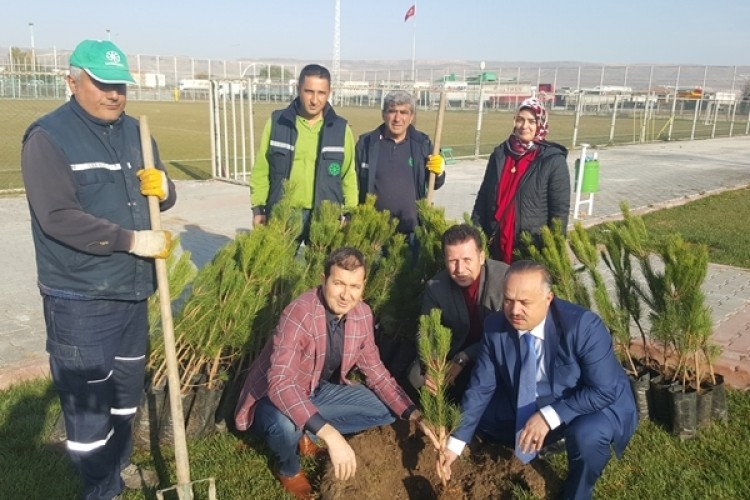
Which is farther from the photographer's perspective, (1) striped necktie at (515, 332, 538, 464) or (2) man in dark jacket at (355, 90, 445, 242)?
(2) man in dark jacket at (355, 90, 445, 242)

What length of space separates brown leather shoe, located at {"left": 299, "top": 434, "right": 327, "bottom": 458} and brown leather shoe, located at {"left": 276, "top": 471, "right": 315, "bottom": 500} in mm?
283

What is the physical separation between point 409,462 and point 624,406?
3.36 ft

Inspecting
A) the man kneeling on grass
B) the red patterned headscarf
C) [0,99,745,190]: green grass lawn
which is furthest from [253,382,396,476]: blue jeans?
[0,99,745,190]: green grass lawn

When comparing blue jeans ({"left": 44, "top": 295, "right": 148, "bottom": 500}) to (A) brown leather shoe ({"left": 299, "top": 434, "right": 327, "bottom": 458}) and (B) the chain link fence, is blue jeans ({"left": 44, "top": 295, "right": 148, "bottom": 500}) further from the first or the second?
(B) the chain link fence

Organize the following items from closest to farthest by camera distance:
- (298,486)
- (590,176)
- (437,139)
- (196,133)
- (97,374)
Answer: (97,374), (298,486), (437,139), (590,176), (196,133)

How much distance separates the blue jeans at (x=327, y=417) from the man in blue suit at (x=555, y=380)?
55cm

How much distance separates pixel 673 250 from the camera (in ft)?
11.5

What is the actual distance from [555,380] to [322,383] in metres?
1.16

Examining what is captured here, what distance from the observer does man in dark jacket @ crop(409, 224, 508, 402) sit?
3402mm

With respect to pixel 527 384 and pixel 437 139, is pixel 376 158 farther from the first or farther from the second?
pixel 527 384

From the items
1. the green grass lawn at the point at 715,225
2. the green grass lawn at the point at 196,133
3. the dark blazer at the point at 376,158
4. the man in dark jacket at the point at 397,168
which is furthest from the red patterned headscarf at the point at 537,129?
the green grass lawn at the point at 196,133

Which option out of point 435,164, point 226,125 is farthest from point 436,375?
point 226,125

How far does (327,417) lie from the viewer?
3.29m

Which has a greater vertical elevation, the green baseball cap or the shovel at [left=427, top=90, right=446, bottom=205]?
the green baseball cap
